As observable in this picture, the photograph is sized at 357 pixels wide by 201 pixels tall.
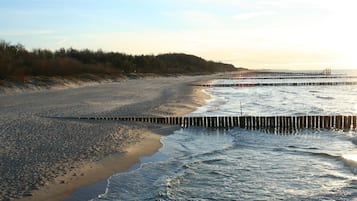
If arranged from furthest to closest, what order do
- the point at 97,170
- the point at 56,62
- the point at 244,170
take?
1. the point at 56,62
2. the point at 244,170
3. the point at 97,170

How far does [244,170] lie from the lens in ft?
41.8

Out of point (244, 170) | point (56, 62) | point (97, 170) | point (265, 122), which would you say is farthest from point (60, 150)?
point (56, 62)

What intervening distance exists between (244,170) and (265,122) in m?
10.3

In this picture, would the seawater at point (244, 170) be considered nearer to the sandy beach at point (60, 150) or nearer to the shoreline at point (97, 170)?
the shoreline at point (97, 170)

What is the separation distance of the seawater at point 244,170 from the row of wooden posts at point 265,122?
2.66m

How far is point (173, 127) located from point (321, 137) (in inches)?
278

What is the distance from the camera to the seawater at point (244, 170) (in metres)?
10.2

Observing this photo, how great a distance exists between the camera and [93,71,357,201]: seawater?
33.6ft

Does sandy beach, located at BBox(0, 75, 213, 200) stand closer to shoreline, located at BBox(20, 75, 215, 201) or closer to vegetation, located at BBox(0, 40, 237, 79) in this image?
shoreline, located at BBox(20, 75, 215, 201)

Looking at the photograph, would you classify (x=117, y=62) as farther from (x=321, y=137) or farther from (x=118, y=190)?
(x=118, y=190)

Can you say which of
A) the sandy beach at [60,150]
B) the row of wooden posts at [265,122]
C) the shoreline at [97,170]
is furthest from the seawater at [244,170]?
the row of wooden posts at [265,122]

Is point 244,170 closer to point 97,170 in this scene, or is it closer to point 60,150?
point 97,170

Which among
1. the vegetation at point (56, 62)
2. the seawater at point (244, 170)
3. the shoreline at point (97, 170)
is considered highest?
the vegetation at point (56, 62)

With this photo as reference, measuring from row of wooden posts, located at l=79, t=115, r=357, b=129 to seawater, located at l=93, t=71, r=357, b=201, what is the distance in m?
2.66
